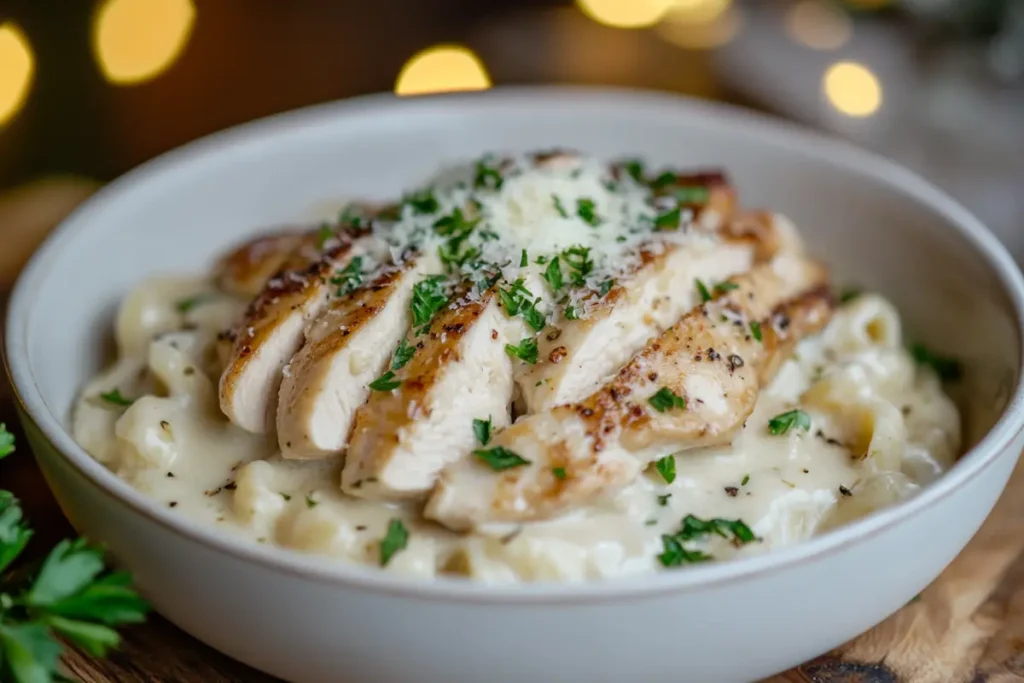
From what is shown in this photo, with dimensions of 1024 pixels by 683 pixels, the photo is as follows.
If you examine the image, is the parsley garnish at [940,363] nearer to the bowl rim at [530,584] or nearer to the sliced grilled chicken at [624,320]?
the bowl rim at [530,584]

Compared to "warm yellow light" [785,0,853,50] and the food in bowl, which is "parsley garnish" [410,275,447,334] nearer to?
the food in bowl

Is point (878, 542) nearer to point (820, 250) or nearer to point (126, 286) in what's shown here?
point (820, 250)

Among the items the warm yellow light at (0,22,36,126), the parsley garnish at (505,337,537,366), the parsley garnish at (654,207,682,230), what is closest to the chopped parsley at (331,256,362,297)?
the parsley garnish at (505,337,537,366)

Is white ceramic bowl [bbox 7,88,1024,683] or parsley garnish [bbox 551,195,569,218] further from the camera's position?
parsley garnish [bbox 551,195,569,218]

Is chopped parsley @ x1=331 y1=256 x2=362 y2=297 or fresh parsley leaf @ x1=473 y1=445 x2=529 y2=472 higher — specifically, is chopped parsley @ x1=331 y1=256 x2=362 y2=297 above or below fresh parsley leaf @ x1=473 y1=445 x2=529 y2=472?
above

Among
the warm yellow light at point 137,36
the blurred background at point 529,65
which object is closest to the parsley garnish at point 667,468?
the blurred background at point 529,65

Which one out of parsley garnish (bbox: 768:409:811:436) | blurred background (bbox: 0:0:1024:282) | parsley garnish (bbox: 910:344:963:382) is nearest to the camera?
parsley garnish (bbox: 768:409:811:436)

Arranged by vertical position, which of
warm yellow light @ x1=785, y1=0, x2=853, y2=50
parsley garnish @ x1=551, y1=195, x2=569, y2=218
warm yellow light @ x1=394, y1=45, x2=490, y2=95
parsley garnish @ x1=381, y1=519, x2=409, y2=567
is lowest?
parsley garnish @ x1=381, y1=519, x2=409, y2=567

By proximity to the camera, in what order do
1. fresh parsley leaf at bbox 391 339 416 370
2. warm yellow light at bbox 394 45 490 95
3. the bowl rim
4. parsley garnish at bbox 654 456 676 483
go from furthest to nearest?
1. warm yellow light at bbox 394 45 490 95
2. fresh parsley leaf at bbox 391 339 416 370
3. parsley garnish at bbox 654 456 676 483
4. the bowl rim

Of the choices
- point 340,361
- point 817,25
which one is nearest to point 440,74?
point 817,25
